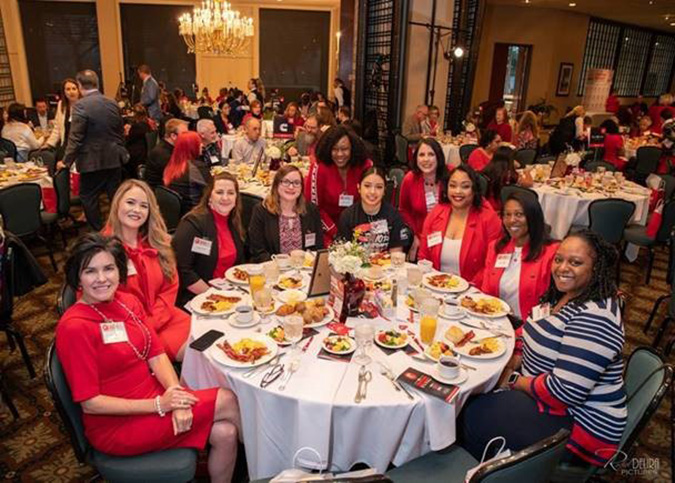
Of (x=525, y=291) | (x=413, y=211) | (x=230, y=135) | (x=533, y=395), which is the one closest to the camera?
(x=533, y=395)

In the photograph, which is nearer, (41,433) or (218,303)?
(218,303)

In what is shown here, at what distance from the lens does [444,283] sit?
2793 millimetres

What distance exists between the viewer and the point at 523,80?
554 inches

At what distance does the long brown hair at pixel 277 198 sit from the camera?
322cm

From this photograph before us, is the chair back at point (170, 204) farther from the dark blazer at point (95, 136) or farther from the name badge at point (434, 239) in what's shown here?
the name badge at point (434, 239)

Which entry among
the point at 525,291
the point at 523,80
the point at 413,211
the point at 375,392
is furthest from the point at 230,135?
the point at 523,80

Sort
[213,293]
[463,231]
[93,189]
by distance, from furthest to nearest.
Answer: [93,189] < [463,231] < [213,293]

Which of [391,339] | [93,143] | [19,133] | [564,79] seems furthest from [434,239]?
[564,79]

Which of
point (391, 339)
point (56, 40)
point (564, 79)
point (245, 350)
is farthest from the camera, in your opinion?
point (564, 79)

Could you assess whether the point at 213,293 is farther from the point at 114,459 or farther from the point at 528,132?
the point at 528,132

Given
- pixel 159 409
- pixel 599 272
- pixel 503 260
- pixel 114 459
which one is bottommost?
pixel 114 459

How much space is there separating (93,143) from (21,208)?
3.80 feet

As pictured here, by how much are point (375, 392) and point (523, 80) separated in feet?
46.4

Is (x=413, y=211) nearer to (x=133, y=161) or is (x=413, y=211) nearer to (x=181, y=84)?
(x=133, y=161)
